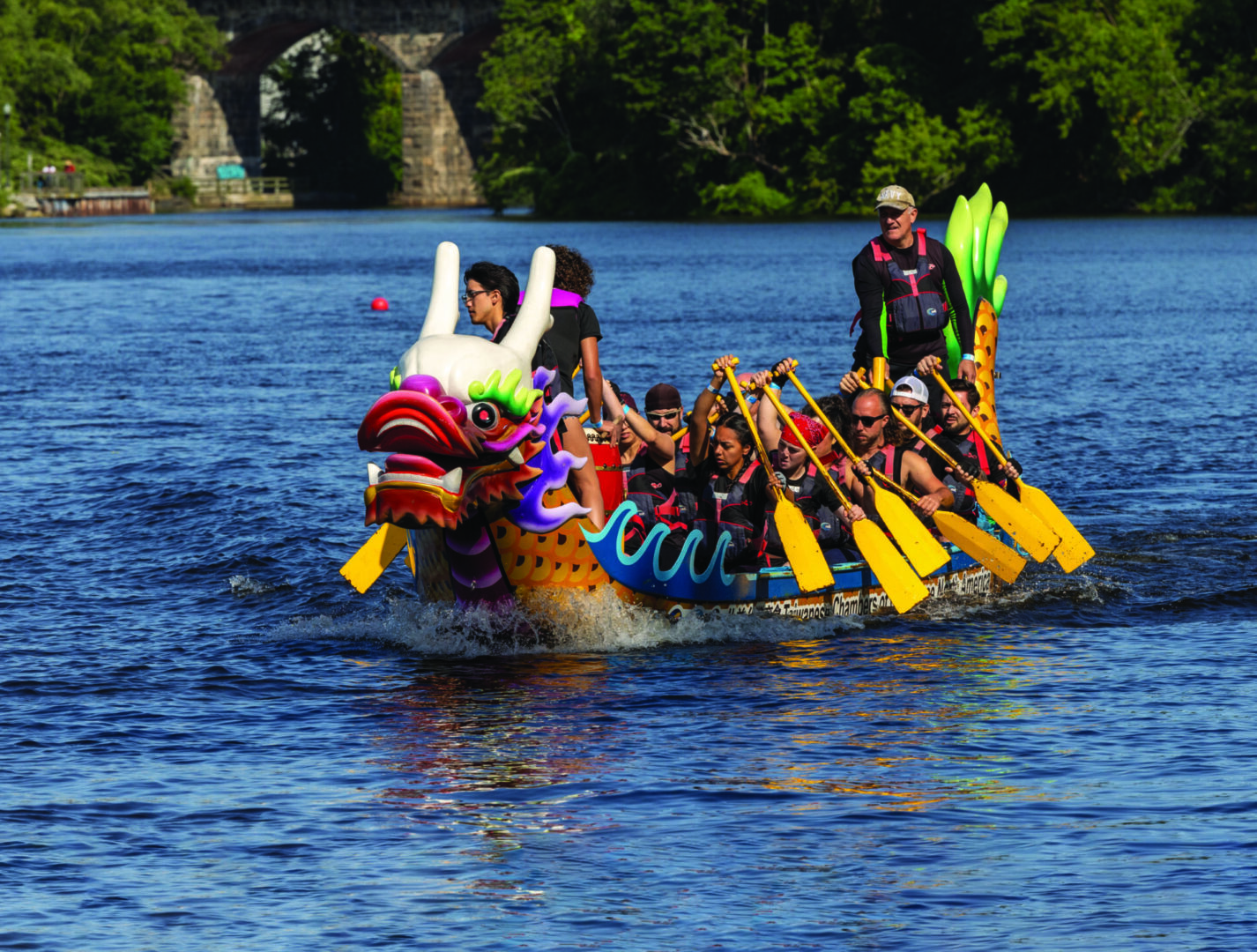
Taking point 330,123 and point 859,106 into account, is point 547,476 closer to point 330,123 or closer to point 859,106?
point 859,106

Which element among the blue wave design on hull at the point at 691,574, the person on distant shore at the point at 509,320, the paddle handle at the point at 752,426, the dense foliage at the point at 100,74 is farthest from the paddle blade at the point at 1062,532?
the dense foliage at the point at 100,74

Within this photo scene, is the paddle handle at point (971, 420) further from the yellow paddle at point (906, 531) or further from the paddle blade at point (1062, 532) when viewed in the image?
the yellow paddle at point (906, 531)

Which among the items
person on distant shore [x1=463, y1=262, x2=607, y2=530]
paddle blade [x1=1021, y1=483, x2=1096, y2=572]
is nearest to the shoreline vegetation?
paddle blade [x1=1021, y1=483, x2=1096, y2=572]

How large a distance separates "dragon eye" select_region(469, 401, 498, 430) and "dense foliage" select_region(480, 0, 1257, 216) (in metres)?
63.0

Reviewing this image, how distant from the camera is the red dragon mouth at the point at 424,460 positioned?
9.90m

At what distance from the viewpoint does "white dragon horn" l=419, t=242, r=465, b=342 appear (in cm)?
1065

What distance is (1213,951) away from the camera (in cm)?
708

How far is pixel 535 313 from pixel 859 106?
215 feet

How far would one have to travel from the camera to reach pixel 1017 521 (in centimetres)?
1315

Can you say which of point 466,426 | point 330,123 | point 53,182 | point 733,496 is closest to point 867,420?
point 733,496

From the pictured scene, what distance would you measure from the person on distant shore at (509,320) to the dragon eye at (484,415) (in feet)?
2.43

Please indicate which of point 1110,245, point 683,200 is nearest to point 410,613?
point 1110,245

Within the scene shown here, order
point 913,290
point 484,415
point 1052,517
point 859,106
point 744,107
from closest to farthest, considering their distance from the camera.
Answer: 1. point 484,415
2. point 913,290
3. point 1052,517
4. point 859,106
5. point 744,107

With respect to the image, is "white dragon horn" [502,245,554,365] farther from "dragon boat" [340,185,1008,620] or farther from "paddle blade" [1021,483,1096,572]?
"paddle blade" [1021,483,1096,572]
